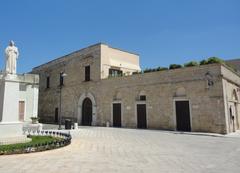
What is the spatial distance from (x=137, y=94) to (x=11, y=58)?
439 inches

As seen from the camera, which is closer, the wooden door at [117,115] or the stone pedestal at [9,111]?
the stone pedestal at [9,111]

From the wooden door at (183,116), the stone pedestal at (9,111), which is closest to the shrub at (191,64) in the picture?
the wooden door at (183,116)

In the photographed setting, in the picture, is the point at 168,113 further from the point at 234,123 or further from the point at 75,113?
the point at 75,113

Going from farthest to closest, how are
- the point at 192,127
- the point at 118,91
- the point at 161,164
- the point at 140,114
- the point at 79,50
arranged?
the point at 79,50 < the point at 118,91 < the point at 140,114 < the point at 192,127 < the point at 161,164

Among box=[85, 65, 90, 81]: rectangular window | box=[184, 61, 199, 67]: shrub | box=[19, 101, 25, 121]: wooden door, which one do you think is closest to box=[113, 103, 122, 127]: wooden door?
box=[85, 65, 90, 81]: rectangular window

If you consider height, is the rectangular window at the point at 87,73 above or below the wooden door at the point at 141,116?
above

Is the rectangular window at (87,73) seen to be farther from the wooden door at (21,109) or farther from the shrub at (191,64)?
the shrub at (191,64)

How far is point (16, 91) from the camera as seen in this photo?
32.4ft

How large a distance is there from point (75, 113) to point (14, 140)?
612 inches

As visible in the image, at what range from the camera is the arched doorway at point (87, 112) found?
23.1 meters

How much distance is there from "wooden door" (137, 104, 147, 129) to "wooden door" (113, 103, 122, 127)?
87.2 inches

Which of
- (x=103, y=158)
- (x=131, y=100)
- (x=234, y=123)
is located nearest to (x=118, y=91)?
(x=131, y=100)

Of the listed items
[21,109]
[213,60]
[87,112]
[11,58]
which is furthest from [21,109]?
[213,60]

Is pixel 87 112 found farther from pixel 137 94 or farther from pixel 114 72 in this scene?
pixel 137 94
